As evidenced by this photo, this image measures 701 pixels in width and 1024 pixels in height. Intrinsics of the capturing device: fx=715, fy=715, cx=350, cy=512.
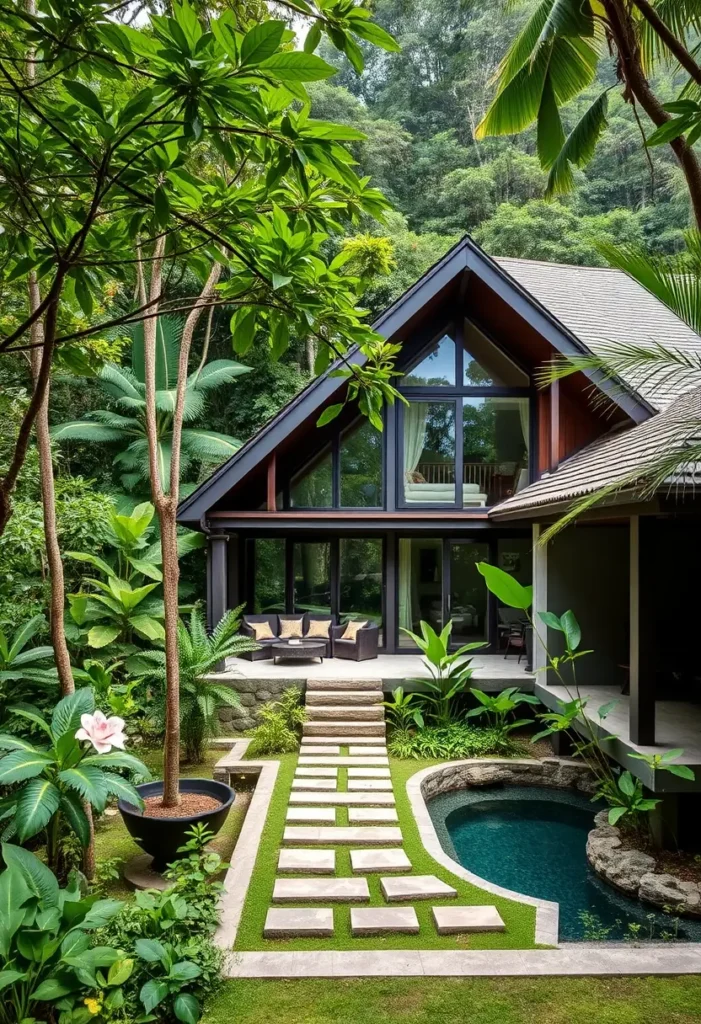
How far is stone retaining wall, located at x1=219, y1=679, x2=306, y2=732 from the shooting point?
30.9 feet

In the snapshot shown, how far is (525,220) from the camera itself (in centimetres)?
2061

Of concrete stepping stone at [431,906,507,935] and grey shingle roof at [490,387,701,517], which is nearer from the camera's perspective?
concrete stepping stone at [431,906,507,935]

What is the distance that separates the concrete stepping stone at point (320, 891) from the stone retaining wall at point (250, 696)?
4.43m

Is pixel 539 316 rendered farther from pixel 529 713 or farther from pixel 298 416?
pixel 529 713

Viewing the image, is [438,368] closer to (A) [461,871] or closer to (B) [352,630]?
(B) [352,630]

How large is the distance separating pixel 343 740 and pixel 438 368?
5.74 m

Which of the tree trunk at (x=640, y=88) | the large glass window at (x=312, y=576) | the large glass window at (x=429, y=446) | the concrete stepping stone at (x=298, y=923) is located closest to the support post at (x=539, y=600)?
the large glass window at (x=429, y=446)

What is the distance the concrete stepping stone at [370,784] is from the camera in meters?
6.91

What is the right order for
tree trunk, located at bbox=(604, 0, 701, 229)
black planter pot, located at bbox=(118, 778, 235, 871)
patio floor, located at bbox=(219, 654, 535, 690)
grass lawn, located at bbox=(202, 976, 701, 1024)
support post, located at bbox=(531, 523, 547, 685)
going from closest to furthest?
1. grass lawn, located at bbox=(202, 976, 701, 1024)
2. tree trunk, located at bbox=(604, 0, 701, 229)
3. black planter pot, located at bbox=(118, 778, 235, 871)
4. support post, located at bbox=(531, 523, 547, 685)
5. patio floor, located at bbox=(219, 654, 535, 690)

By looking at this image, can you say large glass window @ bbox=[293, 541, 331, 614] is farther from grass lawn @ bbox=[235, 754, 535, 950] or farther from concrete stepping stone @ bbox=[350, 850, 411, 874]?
concrete stepping stone @ bbox=[350, 850, 411, 874]

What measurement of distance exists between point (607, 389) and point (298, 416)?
13.7ft

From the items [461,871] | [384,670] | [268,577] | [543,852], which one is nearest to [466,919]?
[461,871]

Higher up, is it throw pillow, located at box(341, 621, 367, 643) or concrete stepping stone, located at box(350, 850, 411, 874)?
throw pillow, located at box(341, 621, 367, 643)

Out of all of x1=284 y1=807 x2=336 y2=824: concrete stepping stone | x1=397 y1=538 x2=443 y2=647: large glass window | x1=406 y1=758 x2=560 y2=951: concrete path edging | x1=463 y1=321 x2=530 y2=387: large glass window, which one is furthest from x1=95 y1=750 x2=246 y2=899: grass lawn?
x1=463 y1=321 x2=530 y2=387: large glass window
